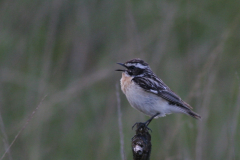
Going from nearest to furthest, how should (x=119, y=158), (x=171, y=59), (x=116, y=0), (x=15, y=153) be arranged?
(x=119, y=158) < (x=15, y=153) < (x=171, y=59) < (x=116, y=0)

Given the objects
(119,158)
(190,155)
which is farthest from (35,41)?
(190,155)

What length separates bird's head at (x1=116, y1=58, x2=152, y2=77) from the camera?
536 cm

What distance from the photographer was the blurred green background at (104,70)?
5367mm

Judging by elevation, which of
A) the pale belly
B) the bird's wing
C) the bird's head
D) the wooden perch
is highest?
the bird's head

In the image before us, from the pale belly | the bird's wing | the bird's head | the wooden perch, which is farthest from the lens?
the bird's head

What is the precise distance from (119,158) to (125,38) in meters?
2.02

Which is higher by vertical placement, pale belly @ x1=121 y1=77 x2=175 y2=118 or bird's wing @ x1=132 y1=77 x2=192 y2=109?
bird's wing @ x1=132 y1=77 x2=192 y2=109

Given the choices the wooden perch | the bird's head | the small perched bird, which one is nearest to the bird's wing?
the small perched bird

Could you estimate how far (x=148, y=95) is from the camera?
5.21 meters

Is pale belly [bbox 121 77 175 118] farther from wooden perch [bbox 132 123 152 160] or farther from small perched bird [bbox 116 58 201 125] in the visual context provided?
wooden perch [bbox 132 123 152 160]

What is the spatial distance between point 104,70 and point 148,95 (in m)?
0.93

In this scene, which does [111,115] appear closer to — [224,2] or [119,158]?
[119,158]

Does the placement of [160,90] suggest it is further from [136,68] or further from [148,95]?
[136,68]

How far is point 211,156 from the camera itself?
553 centimetres
